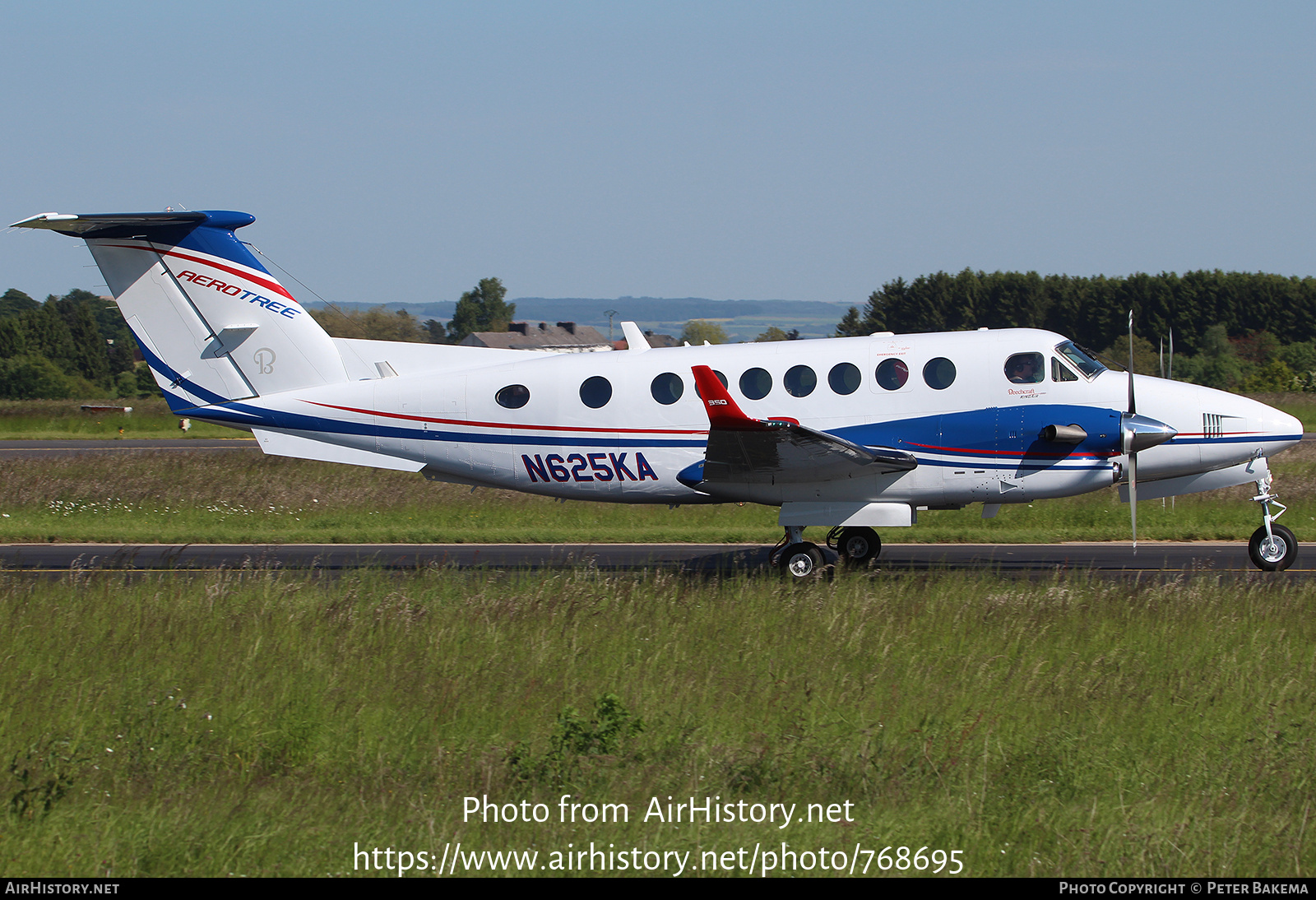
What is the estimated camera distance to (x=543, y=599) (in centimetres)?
1048

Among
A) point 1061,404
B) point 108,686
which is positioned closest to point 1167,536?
point 1061,404

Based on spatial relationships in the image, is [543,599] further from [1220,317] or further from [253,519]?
[1220,317]

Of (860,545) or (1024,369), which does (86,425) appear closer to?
(860,545)

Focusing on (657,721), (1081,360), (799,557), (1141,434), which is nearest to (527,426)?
(799,557)

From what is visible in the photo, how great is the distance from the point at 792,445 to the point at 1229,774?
682cm

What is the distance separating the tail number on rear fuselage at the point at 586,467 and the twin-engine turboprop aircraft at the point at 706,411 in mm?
25

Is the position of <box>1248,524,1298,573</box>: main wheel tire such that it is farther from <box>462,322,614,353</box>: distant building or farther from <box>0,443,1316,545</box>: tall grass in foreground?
<box>462,322,614,353</box>: distant building

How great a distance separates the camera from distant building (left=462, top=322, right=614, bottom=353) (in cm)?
10350

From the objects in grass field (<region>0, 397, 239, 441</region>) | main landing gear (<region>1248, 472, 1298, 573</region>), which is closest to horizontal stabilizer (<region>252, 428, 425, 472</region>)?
main landing gear (<region>1248, 472, 1298, 573</region>)

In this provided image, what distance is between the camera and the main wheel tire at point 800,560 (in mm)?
13273

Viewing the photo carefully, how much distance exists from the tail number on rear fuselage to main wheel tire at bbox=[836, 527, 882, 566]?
9.31ft

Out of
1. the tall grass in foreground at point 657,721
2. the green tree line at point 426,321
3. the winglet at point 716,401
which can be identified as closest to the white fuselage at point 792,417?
the winglet at point 716,401

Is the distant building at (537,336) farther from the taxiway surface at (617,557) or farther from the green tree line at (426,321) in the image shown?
the taxiway surface at (617,557)

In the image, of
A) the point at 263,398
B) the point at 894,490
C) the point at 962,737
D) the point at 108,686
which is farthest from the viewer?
the point at 263,398
